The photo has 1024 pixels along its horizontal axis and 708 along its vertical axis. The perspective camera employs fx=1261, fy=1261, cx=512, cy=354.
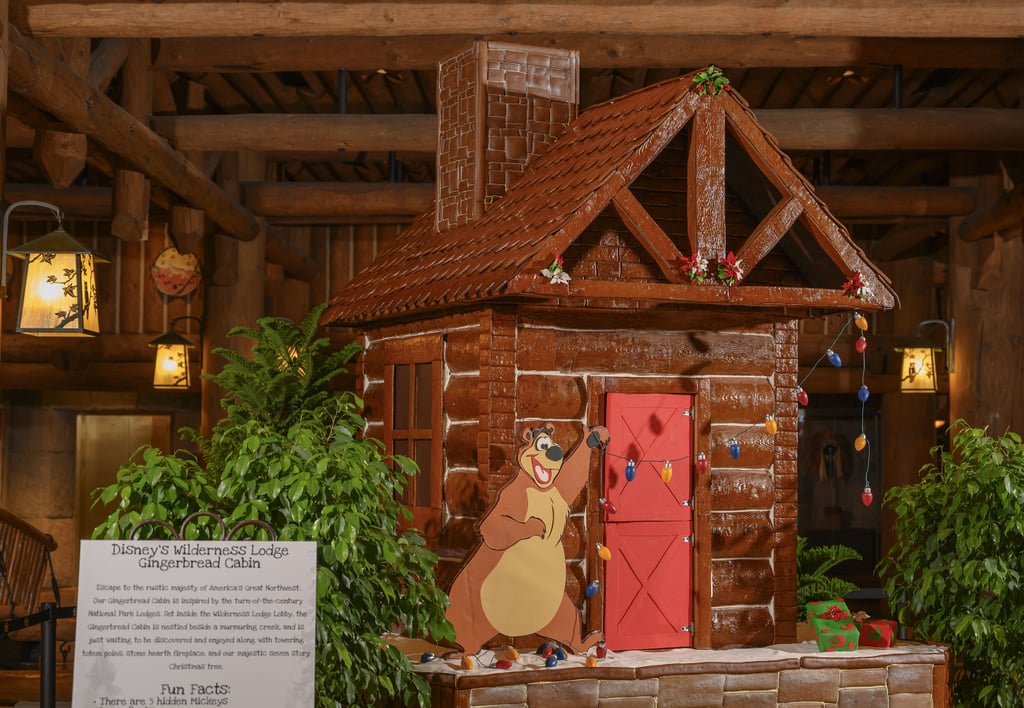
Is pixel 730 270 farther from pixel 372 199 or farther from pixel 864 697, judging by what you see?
pixel 372 199

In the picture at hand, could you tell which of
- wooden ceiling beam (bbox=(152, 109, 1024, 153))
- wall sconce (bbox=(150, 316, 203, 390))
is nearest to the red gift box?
wooden ceiling beam (bbox=(152, 109, 1024, 153))

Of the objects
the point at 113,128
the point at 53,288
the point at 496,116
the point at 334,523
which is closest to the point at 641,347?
the point at 496,116

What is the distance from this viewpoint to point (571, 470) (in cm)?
718

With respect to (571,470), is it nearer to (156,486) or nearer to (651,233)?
(651,233)

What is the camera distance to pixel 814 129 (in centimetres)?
1116

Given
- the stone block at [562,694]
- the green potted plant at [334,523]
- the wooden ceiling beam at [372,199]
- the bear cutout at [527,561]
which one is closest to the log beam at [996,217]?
A: the wooden ceiling beam at [372,199]

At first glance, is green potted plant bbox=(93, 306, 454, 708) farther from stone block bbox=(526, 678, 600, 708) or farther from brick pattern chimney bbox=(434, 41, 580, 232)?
brick pattern chimney bbox=(434, 41, 580, 232)

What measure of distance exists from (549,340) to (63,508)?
10462 mm

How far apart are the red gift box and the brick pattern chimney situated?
3.61 m

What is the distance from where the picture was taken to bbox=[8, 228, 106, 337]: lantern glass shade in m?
6.58

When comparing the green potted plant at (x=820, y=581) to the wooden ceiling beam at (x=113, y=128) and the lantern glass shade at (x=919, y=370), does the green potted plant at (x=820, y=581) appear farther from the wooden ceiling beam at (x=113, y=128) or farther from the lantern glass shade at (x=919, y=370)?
the wooden ceiling beam at (x=113, y=128)

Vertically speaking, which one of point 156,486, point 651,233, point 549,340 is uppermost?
point 651,233

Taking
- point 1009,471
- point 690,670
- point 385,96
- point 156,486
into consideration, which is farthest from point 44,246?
point 385,96

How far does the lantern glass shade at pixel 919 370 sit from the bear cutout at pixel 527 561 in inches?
299
